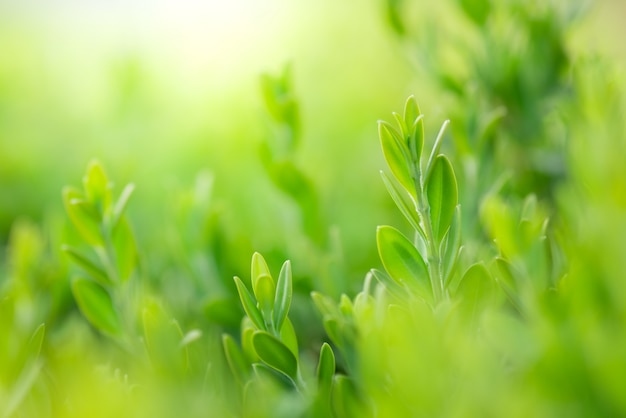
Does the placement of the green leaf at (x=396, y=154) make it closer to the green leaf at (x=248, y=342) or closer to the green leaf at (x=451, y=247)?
the green leaf at (x=451, y=247)

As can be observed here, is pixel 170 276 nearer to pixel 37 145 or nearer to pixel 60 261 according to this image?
pixel 60 261

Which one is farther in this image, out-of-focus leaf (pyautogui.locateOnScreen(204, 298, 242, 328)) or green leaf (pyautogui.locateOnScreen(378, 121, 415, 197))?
out-of-focus leaf (pyautogui.locateOnScreen(204, 298, 242, 328))

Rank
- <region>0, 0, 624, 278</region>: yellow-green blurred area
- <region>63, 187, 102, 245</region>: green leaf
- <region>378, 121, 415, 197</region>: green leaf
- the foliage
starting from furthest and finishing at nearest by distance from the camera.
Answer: <region>0, 0, 624, 278</region>: yellow-green blurred area → <region>63, 187, 102, 245</region>: green leaf → <region>378, 121, 415, 197</region>: green leaf → the foliage

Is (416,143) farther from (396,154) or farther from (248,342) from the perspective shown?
(248,342)

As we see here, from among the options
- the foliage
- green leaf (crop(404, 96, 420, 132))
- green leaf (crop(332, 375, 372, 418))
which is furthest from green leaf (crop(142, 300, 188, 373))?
green leaf (crop(404, 96, 420, 132))

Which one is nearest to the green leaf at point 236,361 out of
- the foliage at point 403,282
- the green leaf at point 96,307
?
the foliage at point 403,282

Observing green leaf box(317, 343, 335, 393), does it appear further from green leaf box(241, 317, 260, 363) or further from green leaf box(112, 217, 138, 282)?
green leaf box(112, 217, 138, 282)
